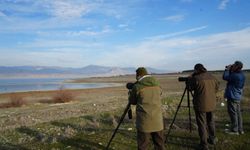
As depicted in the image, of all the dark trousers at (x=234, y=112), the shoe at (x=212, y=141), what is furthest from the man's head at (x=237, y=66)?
the shoe at (x=212, y=141)

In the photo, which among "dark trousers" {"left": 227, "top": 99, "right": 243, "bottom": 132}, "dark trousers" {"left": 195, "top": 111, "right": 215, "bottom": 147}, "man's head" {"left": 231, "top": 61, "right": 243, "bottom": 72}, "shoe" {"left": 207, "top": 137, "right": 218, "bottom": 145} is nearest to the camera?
"dark trousers" {"left": 195, "top": 111, "right": 215, "bottom": 147}

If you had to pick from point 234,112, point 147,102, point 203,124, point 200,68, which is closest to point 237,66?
point 234,112

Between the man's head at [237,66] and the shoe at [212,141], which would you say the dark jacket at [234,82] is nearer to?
the man's head at [237,66]

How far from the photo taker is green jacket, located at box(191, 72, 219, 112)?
9.05m

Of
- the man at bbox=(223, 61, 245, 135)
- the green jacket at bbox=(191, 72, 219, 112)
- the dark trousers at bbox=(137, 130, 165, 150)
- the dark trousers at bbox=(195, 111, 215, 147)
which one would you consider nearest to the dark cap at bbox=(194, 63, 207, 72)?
the green jacket at bbox=(191, 72, 219, 112)

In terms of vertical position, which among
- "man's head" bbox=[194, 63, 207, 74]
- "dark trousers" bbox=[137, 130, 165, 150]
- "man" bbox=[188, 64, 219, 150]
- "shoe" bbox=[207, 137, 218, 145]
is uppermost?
"man's head" bbox=[194, 63, 207, 74]

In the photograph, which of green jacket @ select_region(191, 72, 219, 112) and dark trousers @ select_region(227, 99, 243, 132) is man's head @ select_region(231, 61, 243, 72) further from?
green jacket @ select_region(191, 72, 219, 112)

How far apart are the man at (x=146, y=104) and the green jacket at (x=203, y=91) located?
1.88m

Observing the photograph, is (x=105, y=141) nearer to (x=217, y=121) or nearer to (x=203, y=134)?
(x=203, y=134)

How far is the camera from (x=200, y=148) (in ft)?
30.2

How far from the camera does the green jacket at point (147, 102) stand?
24.3 ft

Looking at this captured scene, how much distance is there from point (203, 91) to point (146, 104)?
2238 millimetres

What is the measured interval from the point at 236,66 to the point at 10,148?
7.47 metres

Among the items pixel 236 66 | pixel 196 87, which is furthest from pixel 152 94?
pixel 236 66
